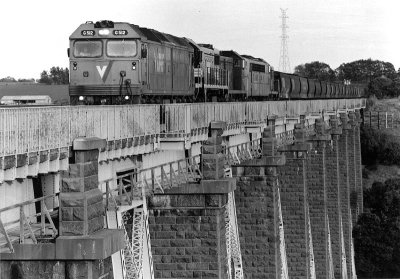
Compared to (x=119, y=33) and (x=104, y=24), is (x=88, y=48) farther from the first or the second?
(x=119, y=33)

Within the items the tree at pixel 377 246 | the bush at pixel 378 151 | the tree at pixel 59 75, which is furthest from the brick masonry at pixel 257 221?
the bush at pixel 378 151

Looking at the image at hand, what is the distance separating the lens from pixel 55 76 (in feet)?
236

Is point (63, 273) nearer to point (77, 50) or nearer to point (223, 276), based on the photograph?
point (223, 276)

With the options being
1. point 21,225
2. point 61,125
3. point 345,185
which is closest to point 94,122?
point 61,125

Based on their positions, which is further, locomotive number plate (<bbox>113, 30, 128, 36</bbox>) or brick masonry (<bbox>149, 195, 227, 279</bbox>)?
locomotive number plate (<bbox>113, 30, 128, 36</bbox>)

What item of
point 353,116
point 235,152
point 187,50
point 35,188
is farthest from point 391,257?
point 35,188

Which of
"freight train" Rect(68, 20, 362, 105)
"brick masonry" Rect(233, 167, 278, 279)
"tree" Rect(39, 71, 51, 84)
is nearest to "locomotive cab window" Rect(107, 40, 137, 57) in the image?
"freight train" Rect(68, 20, 362, 105)

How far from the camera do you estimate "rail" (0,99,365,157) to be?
12508 mm

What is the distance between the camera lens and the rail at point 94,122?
12.5 metres

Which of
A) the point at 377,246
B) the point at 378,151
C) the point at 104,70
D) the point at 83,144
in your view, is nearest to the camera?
the point at 83,144

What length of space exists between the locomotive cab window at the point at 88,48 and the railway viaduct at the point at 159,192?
4.26m

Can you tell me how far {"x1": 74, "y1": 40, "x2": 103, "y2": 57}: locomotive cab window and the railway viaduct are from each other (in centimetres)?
426

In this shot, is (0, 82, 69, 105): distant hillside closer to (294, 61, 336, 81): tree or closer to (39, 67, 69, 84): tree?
(39, 67, 69, 84): tree

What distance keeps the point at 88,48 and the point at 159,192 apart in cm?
944
